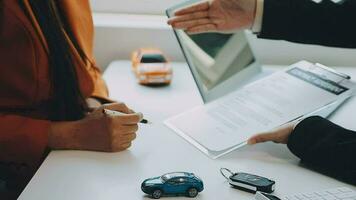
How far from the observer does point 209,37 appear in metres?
1.29

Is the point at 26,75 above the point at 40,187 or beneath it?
above

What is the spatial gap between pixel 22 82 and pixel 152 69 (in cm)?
41

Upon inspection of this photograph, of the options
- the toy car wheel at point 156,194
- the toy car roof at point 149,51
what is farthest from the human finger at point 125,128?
the toy car roof at point 149,51

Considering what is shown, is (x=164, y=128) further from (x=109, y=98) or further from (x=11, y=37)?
(x=11, y=37)

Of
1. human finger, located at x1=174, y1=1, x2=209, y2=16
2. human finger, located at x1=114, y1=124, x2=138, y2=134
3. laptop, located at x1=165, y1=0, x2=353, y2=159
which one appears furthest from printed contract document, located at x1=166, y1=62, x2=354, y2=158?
human finger, located at x1=174, y1=1, x2=209, y2=16

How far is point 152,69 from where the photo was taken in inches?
51.8

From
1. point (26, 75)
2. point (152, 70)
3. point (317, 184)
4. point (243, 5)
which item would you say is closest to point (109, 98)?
point (152, 70)

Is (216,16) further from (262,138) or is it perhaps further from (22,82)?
(22,82)

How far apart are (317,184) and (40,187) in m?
0.46

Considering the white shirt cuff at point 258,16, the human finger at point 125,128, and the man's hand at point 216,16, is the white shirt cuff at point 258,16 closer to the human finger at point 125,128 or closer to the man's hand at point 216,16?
the man's hand at point 216,16

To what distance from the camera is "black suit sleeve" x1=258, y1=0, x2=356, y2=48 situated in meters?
1.18

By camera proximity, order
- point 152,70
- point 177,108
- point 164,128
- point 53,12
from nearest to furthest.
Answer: point 53,12 < point 164,128 < point 177,108 < point 152,70

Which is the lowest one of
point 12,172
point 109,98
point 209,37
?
point 12,172

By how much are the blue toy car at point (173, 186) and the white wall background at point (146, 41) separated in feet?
2.34
